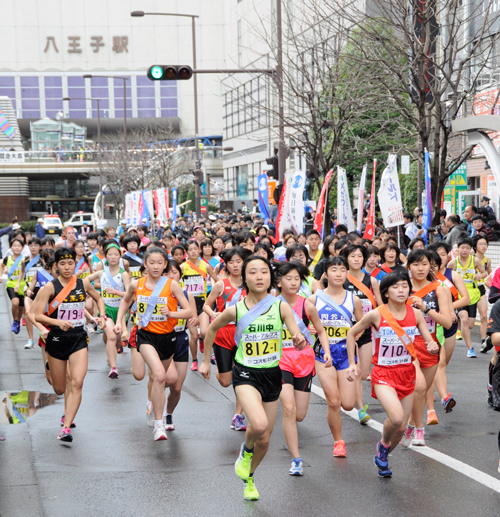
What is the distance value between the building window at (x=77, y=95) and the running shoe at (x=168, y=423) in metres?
76.8

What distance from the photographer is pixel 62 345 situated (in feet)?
23.6

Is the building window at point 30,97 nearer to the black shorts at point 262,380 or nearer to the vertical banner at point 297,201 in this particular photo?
the vertical banner at point 297,201

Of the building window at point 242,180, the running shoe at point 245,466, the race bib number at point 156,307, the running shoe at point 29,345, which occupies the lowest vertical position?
the running shoe at point 29,345

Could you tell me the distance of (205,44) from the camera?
8125 centimetres

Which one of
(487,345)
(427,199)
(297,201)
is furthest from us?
(297,201)

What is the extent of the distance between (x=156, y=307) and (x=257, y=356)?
6.52 ft

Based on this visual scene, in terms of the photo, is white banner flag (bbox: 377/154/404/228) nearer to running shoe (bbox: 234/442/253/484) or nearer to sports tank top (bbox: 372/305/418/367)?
sports tank top (bbox: 372/305/418/367)

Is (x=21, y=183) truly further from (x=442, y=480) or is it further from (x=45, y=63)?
(x=442, y=480)

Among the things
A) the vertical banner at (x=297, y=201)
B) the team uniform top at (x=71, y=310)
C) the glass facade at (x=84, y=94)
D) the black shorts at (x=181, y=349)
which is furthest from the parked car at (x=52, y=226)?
the black shorts at (x=181, y=349)

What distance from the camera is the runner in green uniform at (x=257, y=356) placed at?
5336 mm

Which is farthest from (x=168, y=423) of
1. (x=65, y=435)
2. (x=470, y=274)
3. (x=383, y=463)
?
(x=470, y=274)

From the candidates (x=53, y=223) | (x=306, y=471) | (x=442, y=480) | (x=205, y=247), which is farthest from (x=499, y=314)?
(x=53, y=223)

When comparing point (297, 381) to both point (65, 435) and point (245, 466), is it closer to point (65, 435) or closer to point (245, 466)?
point (245, 466)

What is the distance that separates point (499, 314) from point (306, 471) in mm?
1966
